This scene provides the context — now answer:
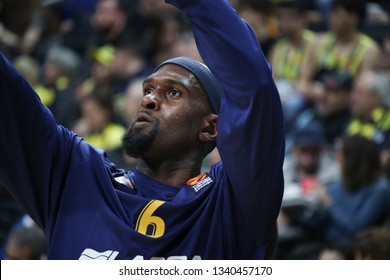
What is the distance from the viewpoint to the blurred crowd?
19.3 feet

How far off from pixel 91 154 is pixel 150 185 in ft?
0.82

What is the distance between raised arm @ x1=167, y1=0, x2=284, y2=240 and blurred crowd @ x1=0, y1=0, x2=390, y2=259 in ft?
5.28

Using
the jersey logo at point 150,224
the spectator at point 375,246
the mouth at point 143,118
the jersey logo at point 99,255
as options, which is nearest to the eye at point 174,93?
the mouth at point 143,118

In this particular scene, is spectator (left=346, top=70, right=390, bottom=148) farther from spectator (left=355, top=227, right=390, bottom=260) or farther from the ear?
the ear

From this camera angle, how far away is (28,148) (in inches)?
123

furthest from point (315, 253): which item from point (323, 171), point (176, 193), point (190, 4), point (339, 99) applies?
point (190, 4)

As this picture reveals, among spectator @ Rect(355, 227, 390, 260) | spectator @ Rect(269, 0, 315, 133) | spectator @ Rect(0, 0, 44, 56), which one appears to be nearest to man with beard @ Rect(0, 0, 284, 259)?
spectator @ Rect(355, 227, 390, 260)

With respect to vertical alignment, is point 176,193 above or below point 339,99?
above

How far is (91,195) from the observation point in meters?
3.16

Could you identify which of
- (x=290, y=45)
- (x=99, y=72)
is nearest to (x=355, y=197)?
(x=290, y=45)

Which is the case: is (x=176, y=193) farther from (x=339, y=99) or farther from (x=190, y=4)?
(x=339, y=99)

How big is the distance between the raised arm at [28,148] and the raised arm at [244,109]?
1.98ft

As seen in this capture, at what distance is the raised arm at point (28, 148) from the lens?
3.07m
